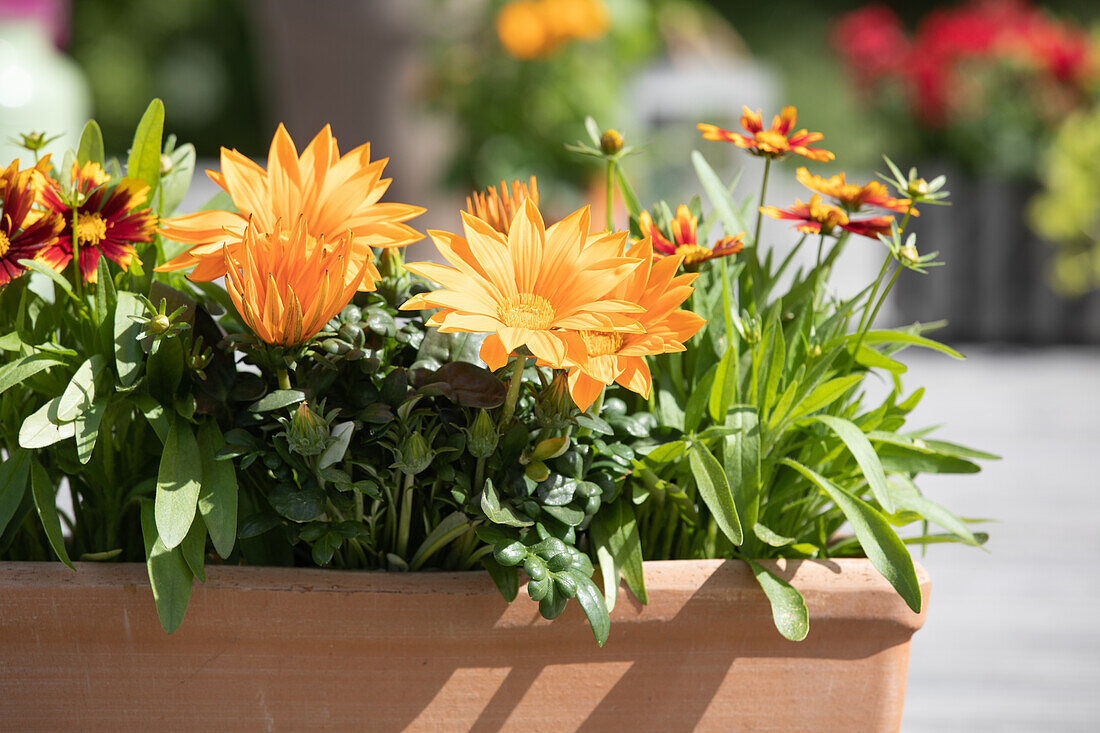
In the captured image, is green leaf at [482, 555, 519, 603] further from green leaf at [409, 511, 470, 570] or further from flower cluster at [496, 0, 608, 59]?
flower cluster at [496, 0, 608, 59]

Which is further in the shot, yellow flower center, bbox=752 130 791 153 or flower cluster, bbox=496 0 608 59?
flower cluster, bbox=496 0 608 59

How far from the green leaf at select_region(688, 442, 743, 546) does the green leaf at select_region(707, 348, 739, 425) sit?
0.15 feet

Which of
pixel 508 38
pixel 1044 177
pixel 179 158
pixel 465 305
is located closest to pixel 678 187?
pixel 508 38

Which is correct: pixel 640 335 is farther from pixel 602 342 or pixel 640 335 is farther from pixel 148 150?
pixel 148 150

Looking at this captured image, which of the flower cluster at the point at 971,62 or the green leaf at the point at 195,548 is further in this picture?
the flower cluster at the point at 971,62

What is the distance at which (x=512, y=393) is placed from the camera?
583 millimetres

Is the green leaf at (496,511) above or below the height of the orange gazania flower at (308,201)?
below

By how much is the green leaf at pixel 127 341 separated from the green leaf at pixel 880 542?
0.39 meters

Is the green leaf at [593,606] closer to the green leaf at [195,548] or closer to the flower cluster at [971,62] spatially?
the green leaf at [195,548]

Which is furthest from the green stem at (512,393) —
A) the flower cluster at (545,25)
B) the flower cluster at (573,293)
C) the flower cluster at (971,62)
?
A: the flower cluster at (971,62)

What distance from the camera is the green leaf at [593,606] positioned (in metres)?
0.58

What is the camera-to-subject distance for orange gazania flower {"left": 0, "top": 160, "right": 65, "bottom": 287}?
0.59m

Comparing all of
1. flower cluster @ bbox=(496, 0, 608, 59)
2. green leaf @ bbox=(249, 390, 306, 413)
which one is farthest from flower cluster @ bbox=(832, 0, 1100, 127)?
green leaf @ bbox=(249, 390, 306, 413)

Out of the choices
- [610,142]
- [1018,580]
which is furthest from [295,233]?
[1018,580]
